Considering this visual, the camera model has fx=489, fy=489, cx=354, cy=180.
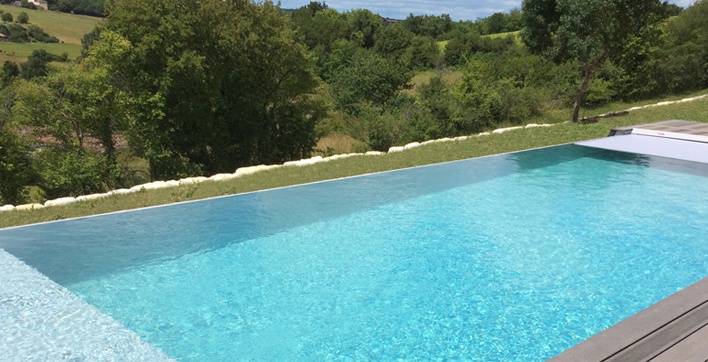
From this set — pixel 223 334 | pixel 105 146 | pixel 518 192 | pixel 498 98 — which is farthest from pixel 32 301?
pixel 498 98

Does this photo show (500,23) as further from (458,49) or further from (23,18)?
(23,18)

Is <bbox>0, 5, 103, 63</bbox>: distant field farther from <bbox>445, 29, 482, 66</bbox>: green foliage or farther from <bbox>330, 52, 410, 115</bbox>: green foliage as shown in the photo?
<bbox>445, 29, 482, 66</bbox>: green foliage

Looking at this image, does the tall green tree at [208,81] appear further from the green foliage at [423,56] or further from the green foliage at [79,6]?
the green foliage at [79,6]

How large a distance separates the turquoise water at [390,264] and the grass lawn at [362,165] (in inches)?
28.9

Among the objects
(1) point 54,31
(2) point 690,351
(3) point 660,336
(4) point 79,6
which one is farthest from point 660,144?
(4) point 79,6

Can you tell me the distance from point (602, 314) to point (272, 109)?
14.9m

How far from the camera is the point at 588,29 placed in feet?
46.9

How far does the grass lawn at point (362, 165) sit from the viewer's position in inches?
371

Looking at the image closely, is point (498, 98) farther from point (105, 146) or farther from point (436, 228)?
point (105, 146)

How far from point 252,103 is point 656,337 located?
15.0 metres

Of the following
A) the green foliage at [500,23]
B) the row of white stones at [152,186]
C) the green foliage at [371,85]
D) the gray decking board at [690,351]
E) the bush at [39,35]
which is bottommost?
the row of white stones at [152,186]

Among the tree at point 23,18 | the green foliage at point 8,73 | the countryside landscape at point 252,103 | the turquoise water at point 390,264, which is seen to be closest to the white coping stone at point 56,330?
the turquoise water at point 390,264

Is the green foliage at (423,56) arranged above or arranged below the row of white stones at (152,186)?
above

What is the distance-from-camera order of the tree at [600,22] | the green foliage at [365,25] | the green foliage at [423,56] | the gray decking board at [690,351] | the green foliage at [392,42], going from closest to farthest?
1. the gray decking board at [690,351]
2. the tree at [600,22]
3. the green foliage at [423,56]
4. the green foliage at [392,42]
5. the green foliage at [365,25]
